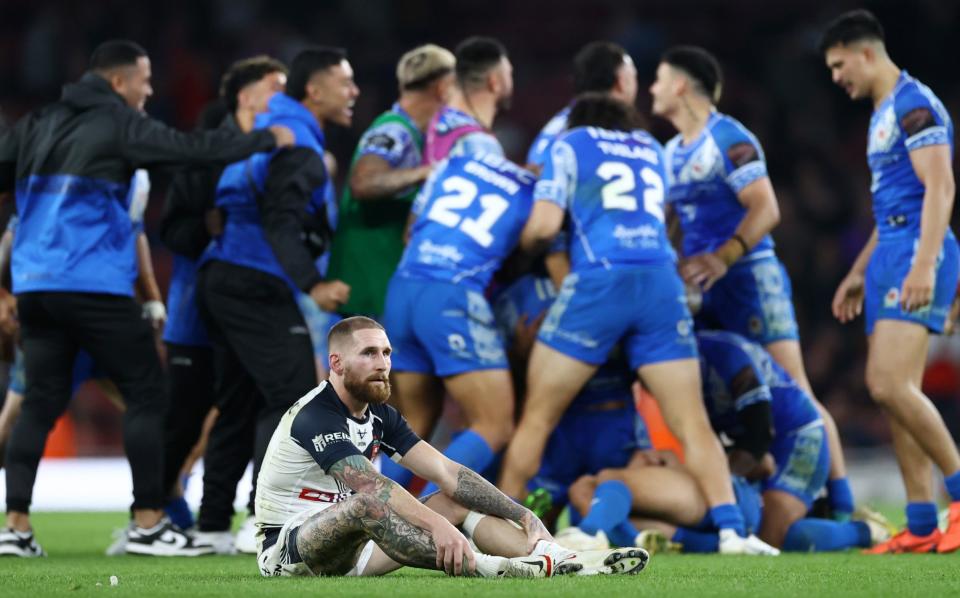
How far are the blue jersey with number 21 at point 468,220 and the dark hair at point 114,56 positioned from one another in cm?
159

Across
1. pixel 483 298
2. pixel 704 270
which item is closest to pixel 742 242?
pixel 704 270

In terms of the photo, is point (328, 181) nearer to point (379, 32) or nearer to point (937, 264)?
point (937, 264)

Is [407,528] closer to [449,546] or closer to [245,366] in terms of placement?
[449,546]

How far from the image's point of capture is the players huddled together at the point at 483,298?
21.3 ft

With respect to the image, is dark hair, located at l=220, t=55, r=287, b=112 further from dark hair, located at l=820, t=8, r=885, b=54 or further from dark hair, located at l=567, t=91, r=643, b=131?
dark hair, located at l=820, t=8, r=885, b=54

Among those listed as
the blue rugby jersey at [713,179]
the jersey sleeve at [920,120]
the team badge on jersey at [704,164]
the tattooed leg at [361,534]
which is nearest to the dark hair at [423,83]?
the blue rugby jersey at [713,179]

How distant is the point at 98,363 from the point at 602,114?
106 inches

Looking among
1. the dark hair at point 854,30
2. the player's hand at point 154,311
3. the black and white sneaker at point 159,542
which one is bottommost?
the black and white sneaker at point 159,542

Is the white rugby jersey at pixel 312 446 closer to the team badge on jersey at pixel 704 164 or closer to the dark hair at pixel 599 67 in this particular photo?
the team badge on jersey at pixel 704 164

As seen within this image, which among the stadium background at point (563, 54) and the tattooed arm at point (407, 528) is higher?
the stadium background at point (563, 54)

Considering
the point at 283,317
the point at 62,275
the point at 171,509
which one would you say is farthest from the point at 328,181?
the point at 171,509

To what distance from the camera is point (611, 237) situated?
6664 mm

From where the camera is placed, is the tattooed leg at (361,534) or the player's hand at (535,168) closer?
the tattooed leg at (361,534)

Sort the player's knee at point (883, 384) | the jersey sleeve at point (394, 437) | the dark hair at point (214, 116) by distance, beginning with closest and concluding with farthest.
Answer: the jersey sleeve at point (394, 437) < the player's knee at point (883, 384) < the dark hair at point (214, 116)
